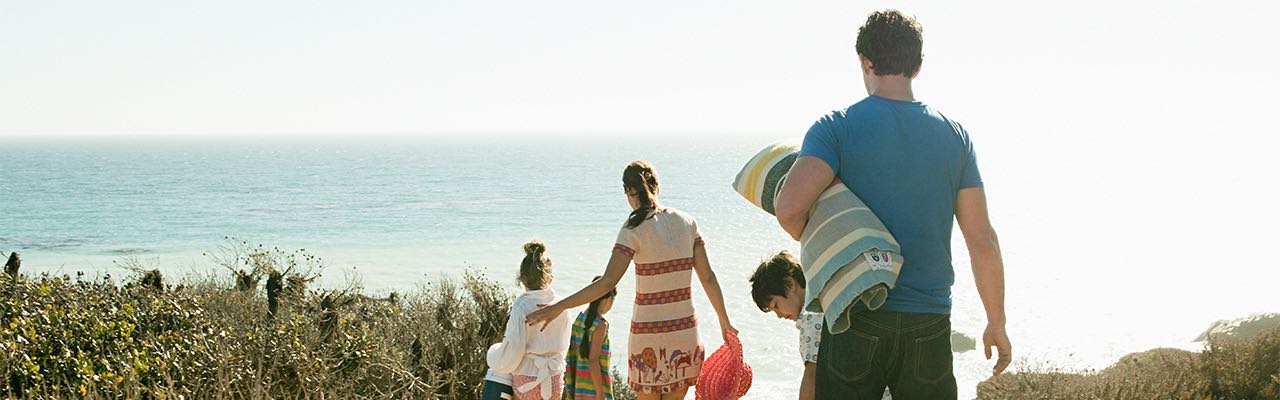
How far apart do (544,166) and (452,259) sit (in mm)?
92843

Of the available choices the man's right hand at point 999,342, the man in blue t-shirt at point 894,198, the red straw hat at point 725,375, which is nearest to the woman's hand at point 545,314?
the red straw hat at point 725,375

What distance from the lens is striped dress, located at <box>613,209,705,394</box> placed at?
16.0 ft

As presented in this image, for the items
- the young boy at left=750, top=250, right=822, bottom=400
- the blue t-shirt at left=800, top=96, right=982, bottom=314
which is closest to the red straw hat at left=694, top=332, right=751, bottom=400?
the young boy at left=750, top=250, right=822, bottom=400

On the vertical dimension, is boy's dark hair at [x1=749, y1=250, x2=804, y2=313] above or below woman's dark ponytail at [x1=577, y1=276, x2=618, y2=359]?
above

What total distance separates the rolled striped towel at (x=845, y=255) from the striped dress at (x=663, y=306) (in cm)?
198

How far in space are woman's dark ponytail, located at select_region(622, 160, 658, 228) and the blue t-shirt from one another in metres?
2.05

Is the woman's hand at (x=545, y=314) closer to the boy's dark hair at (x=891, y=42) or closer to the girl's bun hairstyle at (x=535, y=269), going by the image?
the girl's bun hairstyle at (x=535, y=269)

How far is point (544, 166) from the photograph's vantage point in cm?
14012

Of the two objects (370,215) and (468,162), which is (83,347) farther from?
(468,162)

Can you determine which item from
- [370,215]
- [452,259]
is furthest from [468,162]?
[452,259]

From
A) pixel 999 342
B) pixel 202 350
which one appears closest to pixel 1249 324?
pixel 202 350

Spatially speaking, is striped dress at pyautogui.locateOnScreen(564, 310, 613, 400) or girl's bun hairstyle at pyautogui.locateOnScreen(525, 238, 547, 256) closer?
girl's bun hairstyle at pyautogui.locateOnScreen(525, 238, 547, 256)

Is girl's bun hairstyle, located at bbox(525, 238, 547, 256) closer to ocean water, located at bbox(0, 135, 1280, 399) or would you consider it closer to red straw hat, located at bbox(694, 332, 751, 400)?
red straw hat, located at bbox(694, 332, 751, 400)

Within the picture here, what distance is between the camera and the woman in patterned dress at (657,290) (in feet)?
15.9
